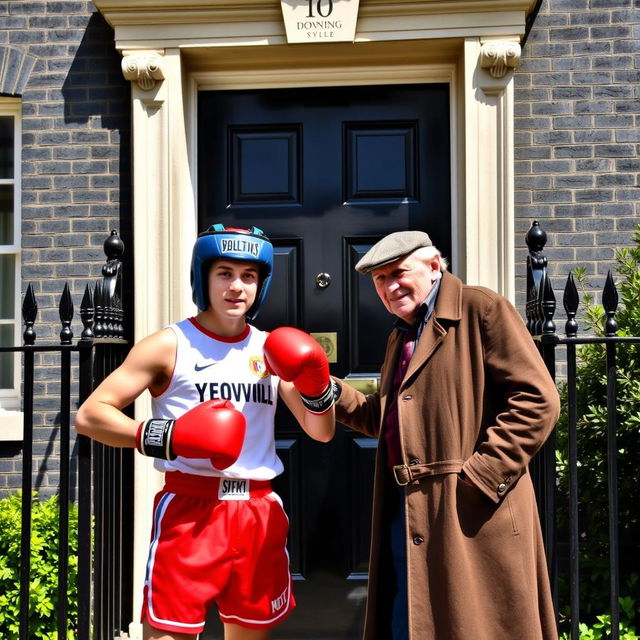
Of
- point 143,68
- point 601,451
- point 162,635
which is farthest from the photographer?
point 143,68

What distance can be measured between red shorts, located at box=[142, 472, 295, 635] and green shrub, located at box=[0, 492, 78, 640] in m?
1.32

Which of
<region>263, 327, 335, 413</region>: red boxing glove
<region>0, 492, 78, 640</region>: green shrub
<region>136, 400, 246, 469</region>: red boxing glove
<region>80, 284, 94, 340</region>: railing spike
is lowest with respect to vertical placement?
<region>0, 492, 78, 640</region>: green shrub

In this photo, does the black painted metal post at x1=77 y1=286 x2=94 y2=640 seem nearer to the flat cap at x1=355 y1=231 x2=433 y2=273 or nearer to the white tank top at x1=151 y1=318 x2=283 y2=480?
the white tank top at x1=151 y1=318 x2=283 y2=480

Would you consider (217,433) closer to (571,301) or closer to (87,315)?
(87,315)

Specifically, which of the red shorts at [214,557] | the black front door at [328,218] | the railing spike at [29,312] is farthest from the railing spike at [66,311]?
the black front door at [328,218]

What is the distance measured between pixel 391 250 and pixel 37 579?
239 centimetres

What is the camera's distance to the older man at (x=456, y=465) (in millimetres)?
2359

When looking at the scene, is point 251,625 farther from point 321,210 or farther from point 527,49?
point 527,49

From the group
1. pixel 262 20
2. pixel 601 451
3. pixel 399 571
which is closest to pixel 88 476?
pixel 399 571

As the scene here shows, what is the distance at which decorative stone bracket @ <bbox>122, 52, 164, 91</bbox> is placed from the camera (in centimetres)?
403

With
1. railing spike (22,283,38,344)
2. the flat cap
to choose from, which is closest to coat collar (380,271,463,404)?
the flat cap

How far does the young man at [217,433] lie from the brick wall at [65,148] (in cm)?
173

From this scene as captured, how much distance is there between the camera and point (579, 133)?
162 inches

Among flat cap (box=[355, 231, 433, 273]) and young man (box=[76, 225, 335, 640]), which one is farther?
flat cap (box=[355, 231, 433, 273])
